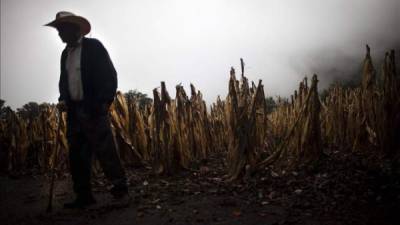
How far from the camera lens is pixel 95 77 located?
13.9ft

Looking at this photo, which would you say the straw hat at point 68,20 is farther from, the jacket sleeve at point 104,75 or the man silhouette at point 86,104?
the jacket sleeve at point 104,75

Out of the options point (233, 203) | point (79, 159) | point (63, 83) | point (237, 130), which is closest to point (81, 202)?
point (79, 159)

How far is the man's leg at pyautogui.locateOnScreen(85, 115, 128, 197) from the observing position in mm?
4109

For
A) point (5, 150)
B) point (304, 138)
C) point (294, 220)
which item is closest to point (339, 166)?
point (304, 138)

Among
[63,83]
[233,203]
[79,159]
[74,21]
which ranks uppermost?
[74,21]

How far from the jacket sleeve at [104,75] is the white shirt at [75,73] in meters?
0.21

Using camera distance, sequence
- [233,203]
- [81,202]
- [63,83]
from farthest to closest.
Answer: [63,83]
[81,202]
[233,203]

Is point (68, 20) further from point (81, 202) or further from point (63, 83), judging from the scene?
point (81, 202)

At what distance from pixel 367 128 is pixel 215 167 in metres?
2.87

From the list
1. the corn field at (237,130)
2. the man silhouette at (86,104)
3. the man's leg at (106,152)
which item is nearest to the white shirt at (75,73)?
the man silhouette at (86,104)

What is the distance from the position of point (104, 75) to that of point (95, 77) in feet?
0.44

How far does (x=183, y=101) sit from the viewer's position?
6.71 m

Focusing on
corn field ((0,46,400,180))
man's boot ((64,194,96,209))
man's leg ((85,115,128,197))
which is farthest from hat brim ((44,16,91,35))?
man's boot ((64,194,96,209))

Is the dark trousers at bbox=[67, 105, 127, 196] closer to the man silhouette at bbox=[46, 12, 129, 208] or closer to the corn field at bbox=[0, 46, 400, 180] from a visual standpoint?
the man silhouette at bbox=[46, 12, 129, 208]
